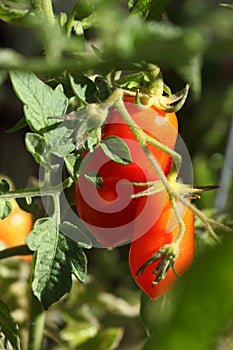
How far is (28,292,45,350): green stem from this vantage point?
0.80m

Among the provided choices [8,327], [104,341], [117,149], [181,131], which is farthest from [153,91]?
[181,131]

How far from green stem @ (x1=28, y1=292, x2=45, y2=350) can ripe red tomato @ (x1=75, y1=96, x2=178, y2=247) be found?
0.61 feet

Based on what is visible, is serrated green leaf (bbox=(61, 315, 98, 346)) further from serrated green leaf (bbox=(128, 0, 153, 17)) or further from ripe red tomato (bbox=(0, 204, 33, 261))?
serrated green leaf (bbox=(128, 0, 153, 17))

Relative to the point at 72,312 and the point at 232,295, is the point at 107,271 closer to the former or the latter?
the point at 72,312

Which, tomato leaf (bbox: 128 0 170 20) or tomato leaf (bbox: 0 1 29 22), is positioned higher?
tomato leaf (bbox: 128 0 170 20)

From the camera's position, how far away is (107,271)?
144cm

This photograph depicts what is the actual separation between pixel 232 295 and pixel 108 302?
3.16 feet

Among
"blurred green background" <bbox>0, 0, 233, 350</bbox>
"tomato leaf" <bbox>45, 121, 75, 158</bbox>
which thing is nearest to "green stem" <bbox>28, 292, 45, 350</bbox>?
"blurred green background" <bbox>0, 0, 233, 350</bbox>

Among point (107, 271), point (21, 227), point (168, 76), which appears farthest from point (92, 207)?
point (107, 271)

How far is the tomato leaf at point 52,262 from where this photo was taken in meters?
0.61

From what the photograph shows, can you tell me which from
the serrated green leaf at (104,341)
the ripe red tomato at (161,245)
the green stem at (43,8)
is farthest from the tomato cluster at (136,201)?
the serrated green leaf at (104,341)

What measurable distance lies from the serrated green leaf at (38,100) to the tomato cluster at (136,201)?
0.14 ft

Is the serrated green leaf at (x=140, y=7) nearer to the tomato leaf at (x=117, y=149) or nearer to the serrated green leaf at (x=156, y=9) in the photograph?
the serrated green leaf at (x=156, y=9)

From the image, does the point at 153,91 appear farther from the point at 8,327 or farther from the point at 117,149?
the point at 8,327
